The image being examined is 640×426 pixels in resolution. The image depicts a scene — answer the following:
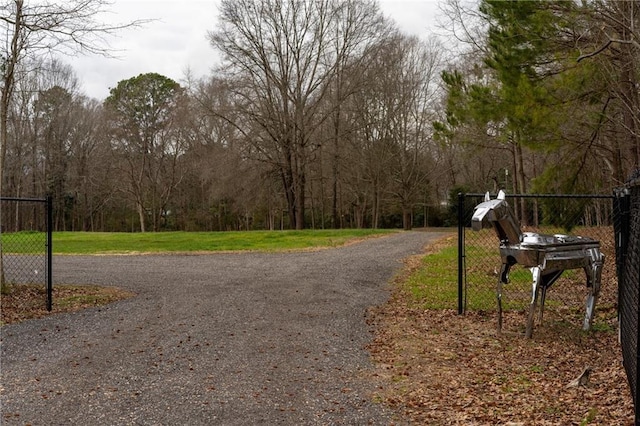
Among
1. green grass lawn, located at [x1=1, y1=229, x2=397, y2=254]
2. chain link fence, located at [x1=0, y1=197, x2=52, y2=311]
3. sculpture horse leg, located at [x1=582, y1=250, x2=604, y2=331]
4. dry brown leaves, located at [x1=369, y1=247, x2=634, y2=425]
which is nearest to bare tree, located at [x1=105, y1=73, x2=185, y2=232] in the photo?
chain link fence, located at [x1=0, y1=197, x2=52, y2=311]

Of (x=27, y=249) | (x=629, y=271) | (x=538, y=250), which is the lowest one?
(x=27, y=249)

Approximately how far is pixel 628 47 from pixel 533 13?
66.6 inches

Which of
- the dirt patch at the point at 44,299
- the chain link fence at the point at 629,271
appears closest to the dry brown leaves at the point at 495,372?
the chain link fence at the point at 629,271

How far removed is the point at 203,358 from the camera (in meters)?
6.11

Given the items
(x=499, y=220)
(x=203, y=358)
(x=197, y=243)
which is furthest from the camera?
(x=197, y=243)

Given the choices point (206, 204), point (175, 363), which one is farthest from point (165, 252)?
point (206, 204)

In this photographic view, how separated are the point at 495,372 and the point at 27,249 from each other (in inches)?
838

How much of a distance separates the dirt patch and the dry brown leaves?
511 centimetres

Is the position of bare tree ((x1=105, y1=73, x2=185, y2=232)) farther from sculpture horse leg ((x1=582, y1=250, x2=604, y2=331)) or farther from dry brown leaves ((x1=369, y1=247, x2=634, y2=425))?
sculpture horse leg ((x1=582, y1=250, x2=604, y2=331))

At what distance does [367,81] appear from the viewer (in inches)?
1277

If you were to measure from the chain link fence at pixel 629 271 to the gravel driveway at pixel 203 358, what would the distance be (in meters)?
2.03

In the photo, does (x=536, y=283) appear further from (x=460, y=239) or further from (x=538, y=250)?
(x=460, y=239)

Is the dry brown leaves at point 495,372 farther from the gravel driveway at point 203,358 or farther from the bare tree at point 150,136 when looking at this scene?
the bare tree at point 150,136

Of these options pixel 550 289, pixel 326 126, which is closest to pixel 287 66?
pixel 326 126
